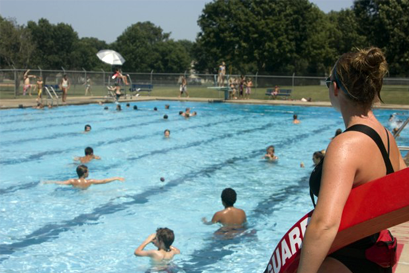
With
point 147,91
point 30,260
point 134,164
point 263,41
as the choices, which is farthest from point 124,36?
point 30,260

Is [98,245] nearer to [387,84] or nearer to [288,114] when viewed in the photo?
[288,114]

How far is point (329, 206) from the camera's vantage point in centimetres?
173

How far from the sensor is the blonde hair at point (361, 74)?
1.86 m

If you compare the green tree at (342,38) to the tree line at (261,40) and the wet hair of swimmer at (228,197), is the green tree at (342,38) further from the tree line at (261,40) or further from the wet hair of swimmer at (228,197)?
the wet hair of swimmer at (228,197)

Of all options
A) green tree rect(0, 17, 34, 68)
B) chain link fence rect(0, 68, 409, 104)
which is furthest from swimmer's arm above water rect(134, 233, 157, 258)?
green tree rect(0, 17, 34, 68)

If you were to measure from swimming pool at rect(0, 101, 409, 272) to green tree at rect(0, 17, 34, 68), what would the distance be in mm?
21720

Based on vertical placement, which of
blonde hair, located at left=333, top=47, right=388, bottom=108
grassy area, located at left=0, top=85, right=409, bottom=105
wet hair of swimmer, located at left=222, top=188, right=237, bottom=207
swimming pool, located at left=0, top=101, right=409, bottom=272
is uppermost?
blonde hair, located at left=333, top=47, right=388, bottom=108

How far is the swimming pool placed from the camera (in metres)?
6.63

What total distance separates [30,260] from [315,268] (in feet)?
17.8

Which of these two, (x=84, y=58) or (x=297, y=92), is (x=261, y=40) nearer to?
(x=297, y=92)

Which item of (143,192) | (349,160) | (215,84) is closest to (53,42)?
(215,84)

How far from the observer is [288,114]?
25.1m

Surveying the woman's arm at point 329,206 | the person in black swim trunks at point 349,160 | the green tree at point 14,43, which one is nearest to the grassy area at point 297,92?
the green tree at point 14,43

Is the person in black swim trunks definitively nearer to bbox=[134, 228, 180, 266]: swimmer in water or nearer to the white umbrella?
bbox=[134, 228, 180, 266]: swimmer in water
